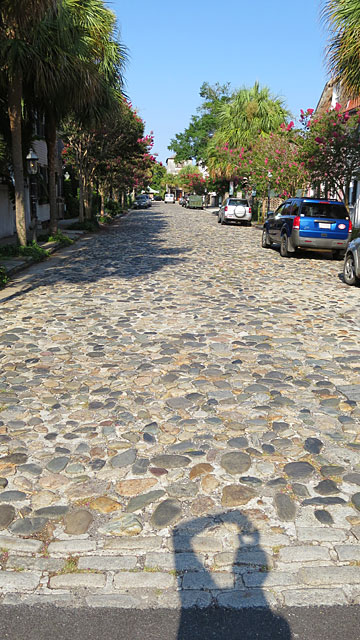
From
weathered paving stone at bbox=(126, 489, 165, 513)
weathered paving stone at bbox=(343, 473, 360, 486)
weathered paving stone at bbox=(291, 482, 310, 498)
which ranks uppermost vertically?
weathered paving stone at bbox=(343, 473, 360, 486)

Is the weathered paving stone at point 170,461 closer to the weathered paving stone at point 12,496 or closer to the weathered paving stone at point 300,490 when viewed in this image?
the weathered paving stone at point 300,490

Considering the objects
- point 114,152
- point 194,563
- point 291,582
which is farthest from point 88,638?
point 114,152

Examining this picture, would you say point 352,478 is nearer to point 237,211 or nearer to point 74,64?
point 74,64

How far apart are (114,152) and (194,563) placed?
2833cm

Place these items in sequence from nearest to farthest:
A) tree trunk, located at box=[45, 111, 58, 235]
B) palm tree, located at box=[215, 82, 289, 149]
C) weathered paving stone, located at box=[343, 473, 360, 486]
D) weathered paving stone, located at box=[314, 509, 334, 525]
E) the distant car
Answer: weathered paving stone, located at box=[314, 509, 334, 525], weathered paving stone, located at box=[343, 473, 360, 486], tree trunk, located at box=[45, 111, 58, 235], palm tree, located at box=[215, 82, 289, 149], the distant car

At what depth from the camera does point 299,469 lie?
390cm

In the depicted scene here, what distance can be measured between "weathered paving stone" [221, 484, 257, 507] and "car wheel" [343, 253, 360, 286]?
29.3 ft

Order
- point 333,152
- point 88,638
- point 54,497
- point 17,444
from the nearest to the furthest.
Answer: point 88,638, point 54,497, point 17,444, point 333,152

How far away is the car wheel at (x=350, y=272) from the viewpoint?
1194cm

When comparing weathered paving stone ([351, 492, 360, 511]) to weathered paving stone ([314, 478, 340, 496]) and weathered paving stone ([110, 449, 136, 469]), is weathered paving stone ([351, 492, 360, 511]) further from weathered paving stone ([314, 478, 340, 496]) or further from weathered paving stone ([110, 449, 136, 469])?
weathered paving stone ([110, 449, 136, 469])

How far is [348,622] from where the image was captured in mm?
2547

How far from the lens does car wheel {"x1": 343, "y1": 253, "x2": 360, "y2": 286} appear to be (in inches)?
470

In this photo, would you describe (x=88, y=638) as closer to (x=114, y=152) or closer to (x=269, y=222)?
(x=269, y=222)

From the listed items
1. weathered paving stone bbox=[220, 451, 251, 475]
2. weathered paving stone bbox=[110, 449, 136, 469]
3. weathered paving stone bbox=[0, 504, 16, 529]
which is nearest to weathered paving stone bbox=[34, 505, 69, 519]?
weathered paving stone bbox=[0, 504, 16, 529]
